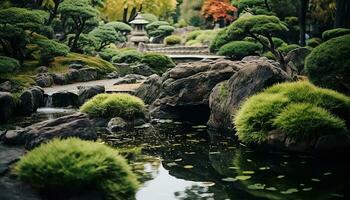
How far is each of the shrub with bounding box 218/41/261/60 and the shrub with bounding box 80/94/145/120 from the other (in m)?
15.7

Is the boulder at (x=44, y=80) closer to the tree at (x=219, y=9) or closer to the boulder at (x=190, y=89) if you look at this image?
the boulder at (x=190, y=89)

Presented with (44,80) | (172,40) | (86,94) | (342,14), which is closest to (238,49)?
(342,14)

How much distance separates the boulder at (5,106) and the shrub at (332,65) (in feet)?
32.6

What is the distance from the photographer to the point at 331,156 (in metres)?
9.43

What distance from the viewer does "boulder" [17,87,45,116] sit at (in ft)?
52.0

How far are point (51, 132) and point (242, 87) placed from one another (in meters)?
5.83

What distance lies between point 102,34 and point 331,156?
24.9m

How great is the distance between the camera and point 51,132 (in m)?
8.30

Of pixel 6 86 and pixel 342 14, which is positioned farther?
pixel 342 14

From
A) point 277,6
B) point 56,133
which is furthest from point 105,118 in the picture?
point 277,6

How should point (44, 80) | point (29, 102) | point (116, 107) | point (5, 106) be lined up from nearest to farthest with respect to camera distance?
point (116, 107) < point (5, 106) < point (29, 102) < point (44, 80)

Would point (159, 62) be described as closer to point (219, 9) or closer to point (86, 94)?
point (86, 94)

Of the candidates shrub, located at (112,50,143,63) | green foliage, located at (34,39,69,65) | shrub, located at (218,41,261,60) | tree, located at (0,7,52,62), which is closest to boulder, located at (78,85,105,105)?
tree, located at (0,7,52,62)

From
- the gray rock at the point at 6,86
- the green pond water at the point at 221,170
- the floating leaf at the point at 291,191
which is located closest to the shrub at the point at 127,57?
the gray rock at the point at 6,86
